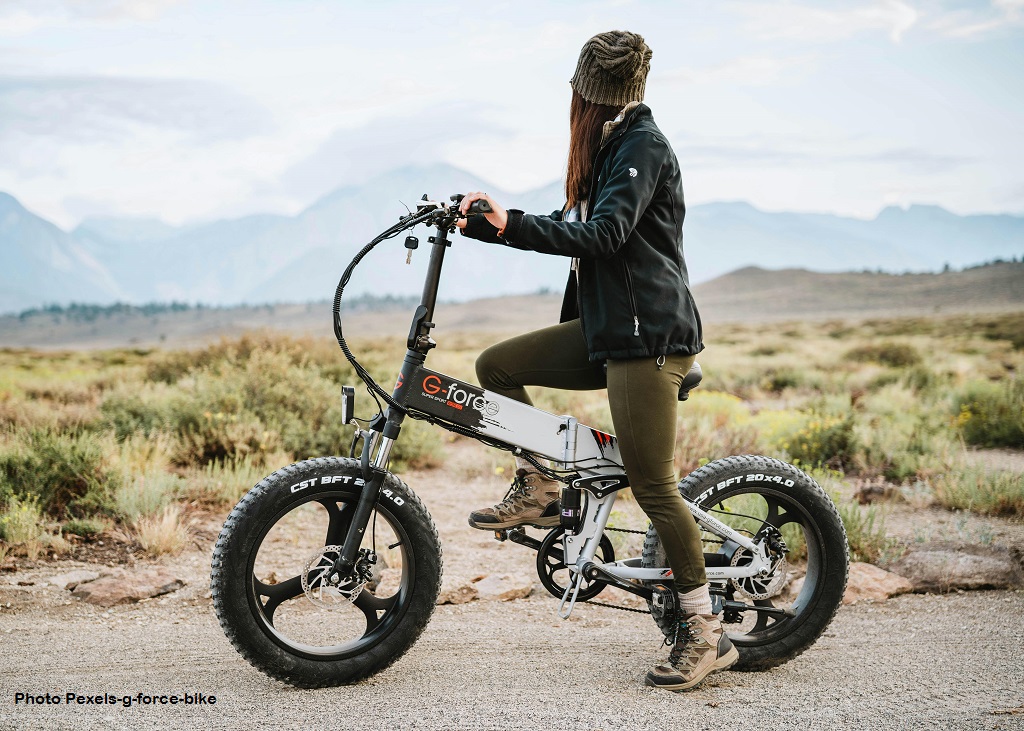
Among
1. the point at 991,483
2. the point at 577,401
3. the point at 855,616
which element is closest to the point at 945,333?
the point at 577,401

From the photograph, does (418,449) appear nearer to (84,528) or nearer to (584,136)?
(84,528)

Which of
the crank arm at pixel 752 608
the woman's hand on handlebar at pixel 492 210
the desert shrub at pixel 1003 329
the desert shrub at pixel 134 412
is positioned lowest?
the desert shrub at pixel 134 412

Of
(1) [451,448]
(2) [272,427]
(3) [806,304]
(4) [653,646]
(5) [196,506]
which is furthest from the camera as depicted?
(3) [806,304]

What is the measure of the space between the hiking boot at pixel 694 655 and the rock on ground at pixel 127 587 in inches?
117

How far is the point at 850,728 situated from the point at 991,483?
191 inches

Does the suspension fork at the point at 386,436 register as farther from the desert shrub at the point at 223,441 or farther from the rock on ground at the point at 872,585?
the desert shrub at the point at 223,441

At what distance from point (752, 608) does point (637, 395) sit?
127 cm

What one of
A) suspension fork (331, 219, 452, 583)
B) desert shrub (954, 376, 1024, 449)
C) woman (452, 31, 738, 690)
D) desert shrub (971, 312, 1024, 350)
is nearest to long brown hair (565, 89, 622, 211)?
woman (452, 31, 738, 690)

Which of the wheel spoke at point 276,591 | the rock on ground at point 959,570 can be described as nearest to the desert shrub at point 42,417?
the wheel spoke at point 276,591

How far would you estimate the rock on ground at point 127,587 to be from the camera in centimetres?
501

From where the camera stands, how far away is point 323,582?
142 inches

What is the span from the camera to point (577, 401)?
12672mm

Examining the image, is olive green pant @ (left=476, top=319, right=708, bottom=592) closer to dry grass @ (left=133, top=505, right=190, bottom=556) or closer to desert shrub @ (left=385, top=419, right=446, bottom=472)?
dry grass @ (left=133, top=505, right=190, bottom=556)

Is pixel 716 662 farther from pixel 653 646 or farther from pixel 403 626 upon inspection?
pixel 403 626
